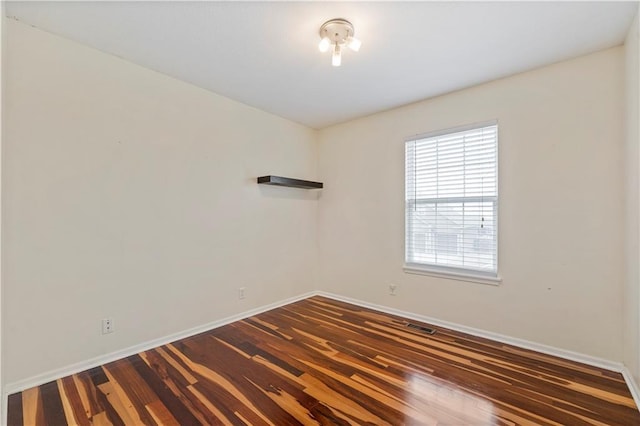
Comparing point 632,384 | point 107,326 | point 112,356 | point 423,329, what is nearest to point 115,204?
point 107,326

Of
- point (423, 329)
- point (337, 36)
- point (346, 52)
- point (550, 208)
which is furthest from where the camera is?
point (423, 329)

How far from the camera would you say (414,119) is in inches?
134

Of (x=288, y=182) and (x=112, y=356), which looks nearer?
(x=112, y=356)

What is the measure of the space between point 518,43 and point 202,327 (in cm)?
382

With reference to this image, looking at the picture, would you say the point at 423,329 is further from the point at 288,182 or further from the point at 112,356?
the point at 112,356

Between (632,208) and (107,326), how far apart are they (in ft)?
13.4

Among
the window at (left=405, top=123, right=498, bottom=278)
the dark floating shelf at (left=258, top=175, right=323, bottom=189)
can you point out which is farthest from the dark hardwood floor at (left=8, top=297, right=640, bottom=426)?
the dark floating shelf at (left=258, top=175, right=323, bottom=189)

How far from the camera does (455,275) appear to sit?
3.06 m

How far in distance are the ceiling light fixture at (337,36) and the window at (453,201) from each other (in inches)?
62.9

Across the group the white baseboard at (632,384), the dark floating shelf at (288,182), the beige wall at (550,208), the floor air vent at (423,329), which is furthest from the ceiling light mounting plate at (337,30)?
the white baseboard at (632,384)

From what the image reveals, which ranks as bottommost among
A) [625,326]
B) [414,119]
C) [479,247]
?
[625,326]

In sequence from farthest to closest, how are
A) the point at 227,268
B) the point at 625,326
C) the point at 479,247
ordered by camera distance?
the point at 227,268 < the point at 479,247 < the point at 625,326

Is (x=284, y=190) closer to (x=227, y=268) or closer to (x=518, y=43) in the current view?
(x=227, y=268)

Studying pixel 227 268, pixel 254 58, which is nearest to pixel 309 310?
pixel 227 268
